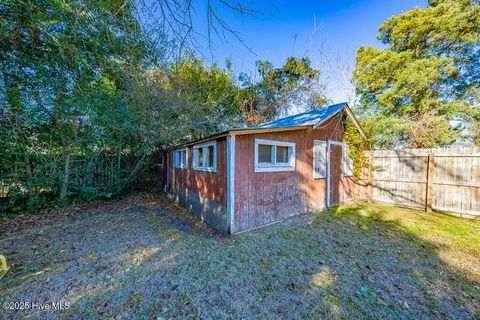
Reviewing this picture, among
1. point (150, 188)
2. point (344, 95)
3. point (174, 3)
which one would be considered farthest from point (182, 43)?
point (344, 95)

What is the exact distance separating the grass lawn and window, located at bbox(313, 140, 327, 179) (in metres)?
1.85

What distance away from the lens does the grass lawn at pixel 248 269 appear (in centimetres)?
233

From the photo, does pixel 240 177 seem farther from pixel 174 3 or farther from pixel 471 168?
pixel 471 168

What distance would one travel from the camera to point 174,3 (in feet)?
5.77

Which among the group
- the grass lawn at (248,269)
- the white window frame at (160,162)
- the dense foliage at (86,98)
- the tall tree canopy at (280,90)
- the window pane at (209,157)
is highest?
the tall tree canopy at (280,90)

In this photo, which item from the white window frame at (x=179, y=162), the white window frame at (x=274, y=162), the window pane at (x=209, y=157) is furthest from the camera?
the white window frame at (x=179, y=162)

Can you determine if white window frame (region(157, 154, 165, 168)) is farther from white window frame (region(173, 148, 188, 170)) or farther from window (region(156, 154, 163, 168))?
white window frame (region(173, 148, 188, 170))

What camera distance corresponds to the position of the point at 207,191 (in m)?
5.45

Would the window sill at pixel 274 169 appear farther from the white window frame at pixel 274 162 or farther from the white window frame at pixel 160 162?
the white window frame at pixel 160 162

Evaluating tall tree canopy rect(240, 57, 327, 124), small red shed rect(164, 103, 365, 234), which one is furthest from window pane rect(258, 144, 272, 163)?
tall tree canopy rect(240, 57, 327, 124)

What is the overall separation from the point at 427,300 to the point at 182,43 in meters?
4.35

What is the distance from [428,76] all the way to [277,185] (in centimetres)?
1162

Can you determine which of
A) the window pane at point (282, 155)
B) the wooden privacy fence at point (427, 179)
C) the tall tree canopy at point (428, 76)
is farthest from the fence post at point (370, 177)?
the window pane at point (282, 155)

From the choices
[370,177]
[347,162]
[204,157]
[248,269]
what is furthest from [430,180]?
[204,157]
